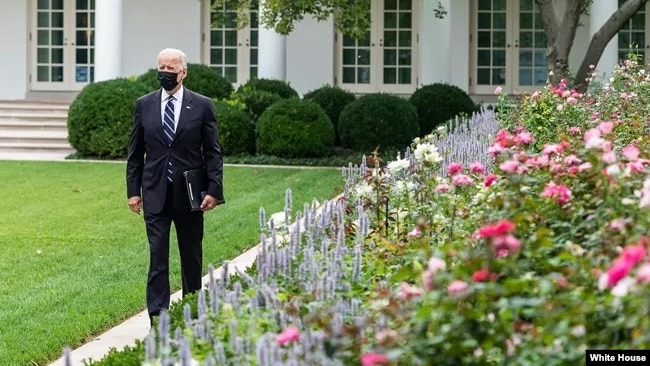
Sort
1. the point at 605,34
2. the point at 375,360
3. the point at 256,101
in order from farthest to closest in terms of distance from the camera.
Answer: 1. the point at 256,101
2. the point at 605,34
3. the point at 375,360

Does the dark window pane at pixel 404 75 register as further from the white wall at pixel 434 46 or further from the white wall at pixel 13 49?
the white wall at pixel 13 49

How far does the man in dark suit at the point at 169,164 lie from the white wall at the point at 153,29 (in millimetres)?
18225

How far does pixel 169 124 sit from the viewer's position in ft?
23.5

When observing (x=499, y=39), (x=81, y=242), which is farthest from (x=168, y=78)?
(x=499, y=39)

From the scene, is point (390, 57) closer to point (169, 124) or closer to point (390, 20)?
point (390, 20)

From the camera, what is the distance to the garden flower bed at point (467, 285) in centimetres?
341

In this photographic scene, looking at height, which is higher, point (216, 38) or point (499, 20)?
point (499, 20)

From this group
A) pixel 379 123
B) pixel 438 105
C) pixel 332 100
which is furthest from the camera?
pixel 332 100

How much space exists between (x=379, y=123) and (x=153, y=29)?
24.2ft

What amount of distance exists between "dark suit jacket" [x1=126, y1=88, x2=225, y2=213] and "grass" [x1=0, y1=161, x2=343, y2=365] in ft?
3.32

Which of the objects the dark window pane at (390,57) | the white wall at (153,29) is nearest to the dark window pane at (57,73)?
the white wall at (153,29)

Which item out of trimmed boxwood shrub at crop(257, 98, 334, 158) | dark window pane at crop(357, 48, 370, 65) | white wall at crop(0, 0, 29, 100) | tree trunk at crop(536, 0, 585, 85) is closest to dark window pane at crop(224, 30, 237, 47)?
dark window pane at crop(357, 48, 370, 65)

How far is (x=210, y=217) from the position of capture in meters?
12.8

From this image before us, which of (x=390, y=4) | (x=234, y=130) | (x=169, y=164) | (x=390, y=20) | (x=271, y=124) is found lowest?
(x=169, y=164)
